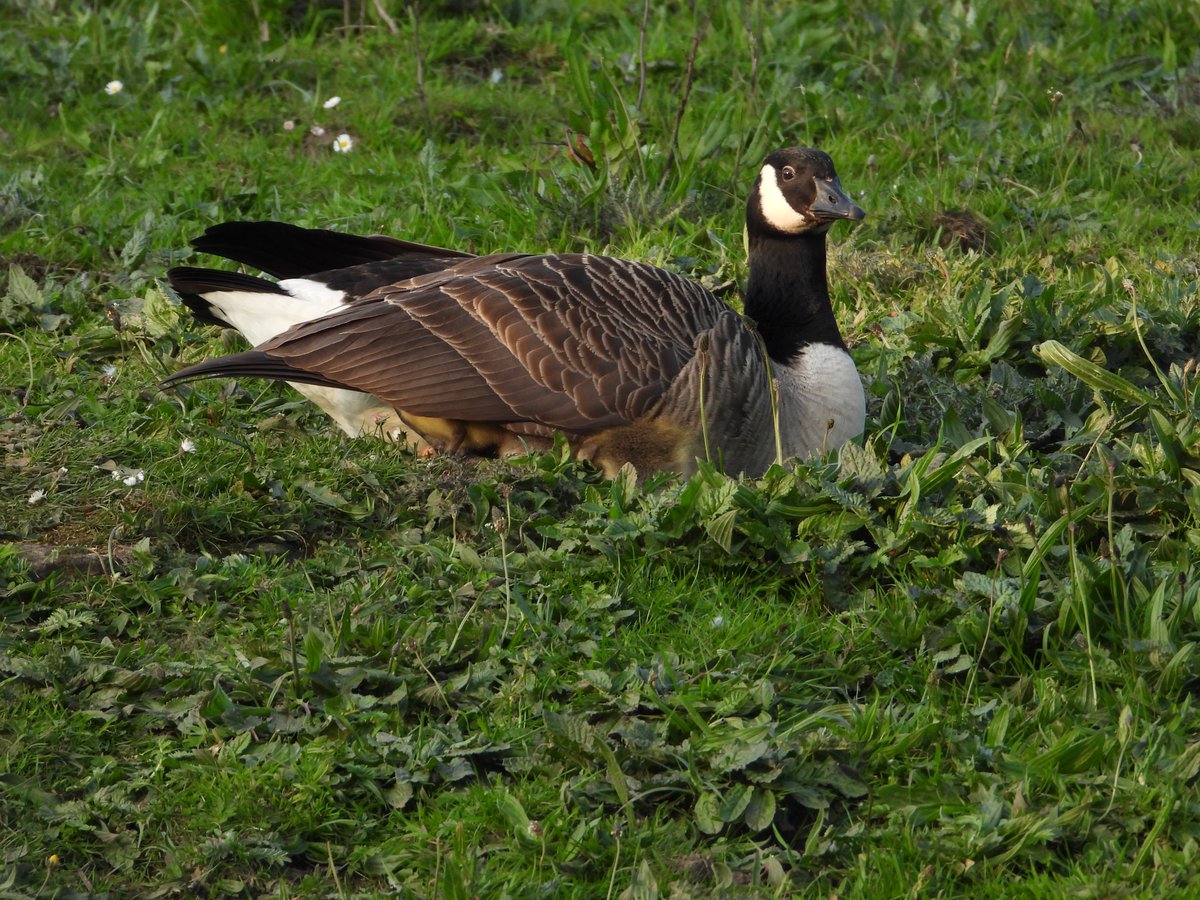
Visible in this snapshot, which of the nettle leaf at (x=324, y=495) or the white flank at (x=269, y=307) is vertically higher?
the white flank at (x=269, y=307)

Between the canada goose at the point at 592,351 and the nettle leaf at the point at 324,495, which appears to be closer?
the nettle leaf at the point at 324,495

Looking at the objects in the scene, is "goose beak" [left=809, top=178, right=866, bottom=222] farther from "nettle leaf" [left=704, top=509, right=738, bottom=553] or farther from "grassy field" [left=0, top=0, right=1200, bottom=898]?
"nettle leaf" [left=704, top=509, right=738, bottom=553]

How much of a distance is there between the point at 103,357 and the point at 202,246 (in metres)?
0.75

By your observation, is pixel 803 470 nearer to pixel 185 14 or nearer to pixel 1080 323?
pixel 1080 323

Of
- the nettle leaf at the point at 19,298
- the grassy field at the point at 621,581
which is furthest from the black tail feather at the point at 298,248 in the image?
the nettle leaf at the point at 19,298

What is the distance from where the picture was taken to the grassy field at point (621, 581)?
3.15m

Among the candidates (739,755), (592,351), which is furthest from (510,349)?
(739,755)

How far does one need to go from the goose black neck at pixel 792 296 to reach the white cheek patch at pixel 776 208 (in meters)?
0.05

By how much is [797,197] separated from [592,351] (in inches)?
36.2

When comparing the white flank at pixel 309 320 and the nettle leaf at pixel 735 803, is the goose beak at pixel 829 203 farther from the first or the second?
the nettle leaf at pixel 735 803

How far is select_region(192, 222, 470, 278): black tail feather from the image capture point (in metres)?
5.30

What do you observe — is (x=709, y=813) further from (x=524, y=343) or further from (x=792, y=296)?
(x=792, y=296)

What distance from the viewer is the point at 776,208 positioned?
5.01 metres

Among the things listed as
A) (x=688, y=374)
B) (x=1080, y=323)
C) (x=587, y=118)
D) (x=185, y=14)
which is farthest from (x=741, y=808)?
(x=185, y=14)
